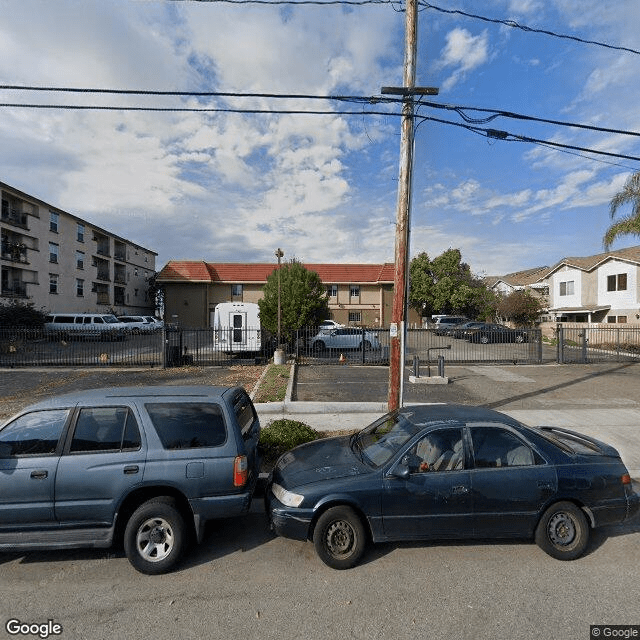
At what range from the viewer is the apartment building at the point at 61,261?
3111 cm

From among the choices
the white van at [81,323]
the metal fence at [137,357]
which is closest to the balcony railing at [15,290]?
the white van at [81,323]

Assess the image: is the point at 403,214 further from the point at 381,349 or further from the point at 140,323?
the point at 140,323

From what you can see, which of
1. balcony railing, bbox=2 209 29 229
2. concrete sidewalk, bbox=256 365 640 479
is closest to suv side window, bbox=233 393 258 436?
concrete sidewalk, bbox=256 365 640 479

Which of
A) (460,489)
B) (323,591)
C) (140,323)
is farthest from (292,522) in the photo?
(140,323)

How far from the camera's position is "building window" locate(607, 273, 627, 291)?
30645mm

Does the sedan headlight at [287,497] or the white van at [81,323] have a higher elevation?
the white van at [81,323]

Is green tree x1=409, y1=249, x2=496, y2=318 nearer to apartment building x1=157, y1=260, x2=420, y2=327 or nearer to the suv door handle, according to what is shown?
apartment building x1=157, y1=260, x2=420, y2=327

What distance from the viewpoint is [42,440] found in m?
3.51

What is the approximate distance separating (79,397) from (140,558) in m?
1.67

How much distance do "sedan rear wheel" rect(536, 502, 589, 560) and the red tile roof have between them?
35831 mm

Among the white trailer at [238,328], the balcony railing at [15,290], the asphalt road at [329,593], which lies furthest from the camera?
the balcony railing at [15,290]

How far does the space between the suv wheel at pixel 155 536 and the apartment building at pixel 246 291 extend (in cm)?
3595

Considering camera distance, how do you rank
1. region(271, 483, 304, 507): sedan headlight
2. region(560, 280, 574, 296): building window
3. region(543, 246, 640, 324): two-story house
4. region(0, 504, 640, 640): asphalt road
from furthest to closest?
1. region(560, 280, 574, 296): building window
2. region(543, 246, 640, 324): two-story house
3. region(271, 483, 304, 507): sedan headlight
4. region(0, 504, 640, 640): asphalt road

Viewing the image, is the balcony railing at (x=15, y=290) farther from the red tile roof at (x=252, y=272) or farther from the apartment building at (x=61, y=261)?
the red tile roof at (x=252, y=272)
